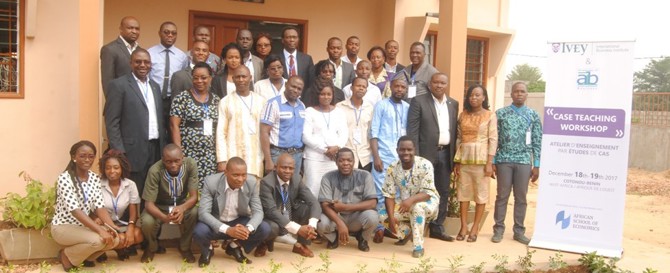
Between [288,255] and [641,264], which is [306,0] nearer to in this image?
[288,255]

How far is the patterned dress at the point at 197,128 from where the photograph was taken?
5871 mm

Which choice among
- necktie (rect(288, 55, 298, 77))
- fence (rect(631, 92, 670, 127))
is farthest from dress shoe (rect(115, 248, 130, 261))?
fence (rect(631, 92, 670, 127))

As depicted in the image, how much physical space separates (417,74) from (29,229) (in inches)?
163

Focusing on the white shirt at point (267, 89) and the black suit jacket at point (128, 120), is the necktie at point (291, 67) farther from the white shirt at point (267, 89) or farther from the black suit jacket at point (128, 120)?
the black suit jacket at point (128, 120)

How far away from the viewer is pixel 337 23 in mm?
10133

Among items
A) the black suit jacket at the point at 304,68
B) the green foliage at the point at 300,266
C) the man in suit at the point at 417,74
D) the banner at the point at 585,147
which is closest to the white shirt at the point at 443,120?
the man in suit at the point at 417,74

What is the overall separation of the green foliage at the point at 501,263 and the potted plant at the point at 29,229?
3787 millimetres

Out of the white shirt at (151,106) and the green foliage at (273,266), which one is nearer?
the green foliage at (273,266)

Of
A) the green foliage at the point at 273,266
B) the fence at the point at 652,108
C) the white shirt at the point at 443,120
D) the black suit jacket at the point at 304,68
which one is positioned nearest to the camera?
the green foliage at the point at 273,266

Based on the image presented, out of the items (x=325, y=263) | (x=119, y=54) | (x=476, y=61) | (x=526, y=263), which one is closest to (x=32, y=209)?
(x=119, y=54)

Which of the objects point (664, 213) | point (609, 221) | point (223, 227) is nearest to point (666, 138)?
point (664, 213)

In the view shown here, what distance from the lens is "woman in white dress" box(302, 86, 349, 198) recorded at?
6367 millimetres

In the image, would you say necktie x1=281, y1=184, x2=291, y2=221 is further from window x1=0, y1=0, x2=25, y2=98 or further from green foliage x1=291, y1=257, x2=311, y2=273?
window x1=0, y1=0, x2=25, y2=98

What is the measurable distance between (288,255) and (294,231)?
0.32m
